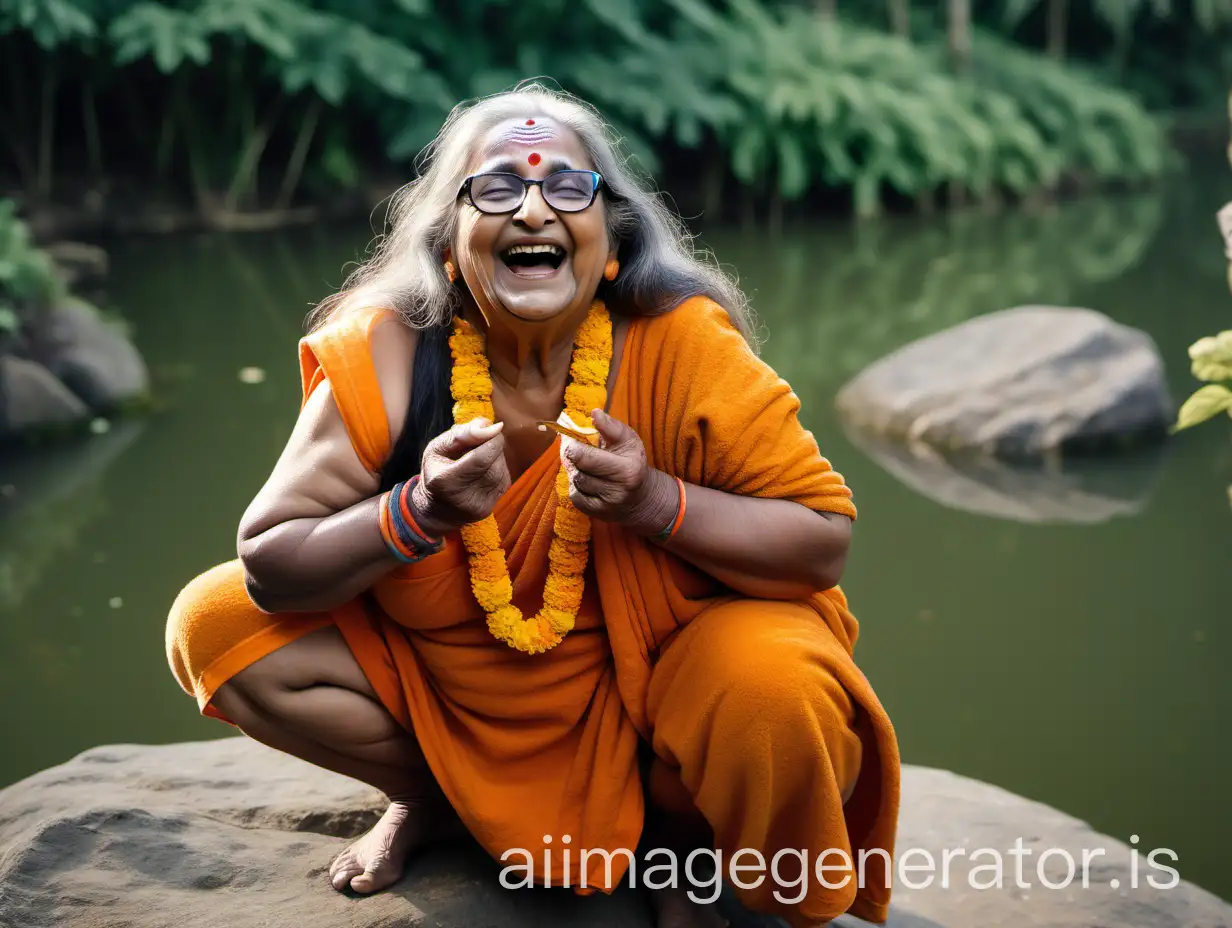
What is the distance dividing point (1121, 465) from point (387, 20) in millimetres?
8231

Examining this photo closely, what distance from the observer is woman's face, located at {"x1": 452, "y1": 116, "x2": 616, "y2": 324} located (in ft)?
7.30

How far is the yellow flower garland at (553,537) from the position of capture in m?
2.32

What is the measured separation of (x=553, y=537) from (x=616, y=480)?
0.98 feet

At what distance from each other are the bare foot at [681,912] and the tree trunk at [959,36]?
482 inches

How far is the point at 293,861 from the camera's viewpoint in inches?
99.3

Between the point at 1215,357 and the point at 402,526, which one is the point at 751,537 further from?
the point at 1215,357

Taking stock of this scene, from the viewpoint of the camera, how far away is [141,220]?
11.2 meters

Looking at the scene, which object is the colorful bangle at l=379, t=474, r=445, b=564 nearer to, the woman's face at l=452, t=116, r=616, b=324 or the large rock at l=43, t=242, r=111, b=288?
the woman's face at l=452, t=116, r=616, b=324

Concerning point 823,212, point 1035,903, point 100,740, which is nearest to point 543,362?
point 1035,903

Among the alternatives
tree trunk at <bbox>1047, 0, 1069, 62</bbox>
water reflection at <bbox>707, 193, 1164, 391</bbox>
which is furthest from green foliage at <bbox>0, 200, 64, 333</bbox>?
tree trunk at <bbox>1047, 0, 1069, 62</bbox>

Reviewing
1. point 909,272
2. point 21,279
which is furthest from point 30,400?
point 909,272

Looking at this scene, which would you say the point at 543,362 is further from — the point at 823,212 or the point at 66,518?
the point at 823,212

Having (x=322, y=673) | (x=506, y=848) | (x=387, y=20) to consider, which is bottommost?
(x=506, y=848)

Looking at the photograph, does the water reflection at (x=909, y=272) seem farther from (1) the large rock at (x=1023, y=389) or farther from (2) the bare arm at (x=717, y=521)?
(2) the bare arm at (x=717, y=521)
